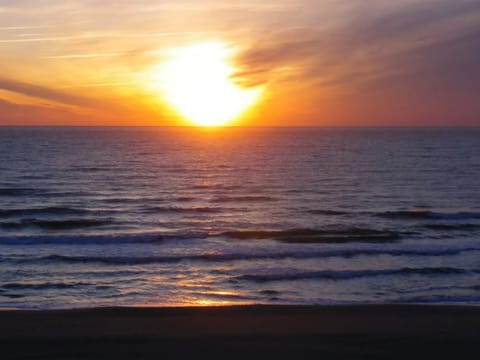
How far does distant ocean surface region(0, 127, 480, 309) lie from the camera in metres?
13.7

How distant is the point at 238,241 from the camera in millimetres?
20078

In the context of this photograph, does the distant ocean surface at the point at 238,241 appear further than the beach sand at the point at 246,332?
Yes

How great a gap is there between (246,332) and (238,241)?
32.7 ft

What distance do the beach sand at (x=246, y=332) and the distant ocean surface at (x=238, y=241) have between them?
135 cm

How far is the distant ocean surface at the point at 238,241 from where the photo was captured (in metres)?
13.7

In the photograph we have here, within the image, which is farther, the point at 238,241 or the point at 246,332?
the point at 238,241

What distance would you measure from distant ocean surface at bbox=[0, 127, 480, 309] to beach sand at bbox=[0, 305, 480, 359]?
135cm

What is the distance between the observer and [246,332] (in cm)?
1011

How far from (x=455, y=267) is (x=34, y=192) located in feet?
80.4

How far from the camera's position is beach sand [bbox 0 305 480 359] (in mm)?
9031

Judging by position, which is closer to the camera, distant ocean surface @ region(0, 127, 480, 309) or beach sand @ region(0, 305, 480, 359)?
beach sand @ region(0, 305, 480, 359)

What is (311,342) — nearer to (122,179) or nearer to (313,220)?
(313,220)

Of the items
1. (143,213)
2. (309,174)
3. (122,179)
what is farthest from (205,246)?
(309,174)

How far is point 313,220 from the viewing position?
2452cm
